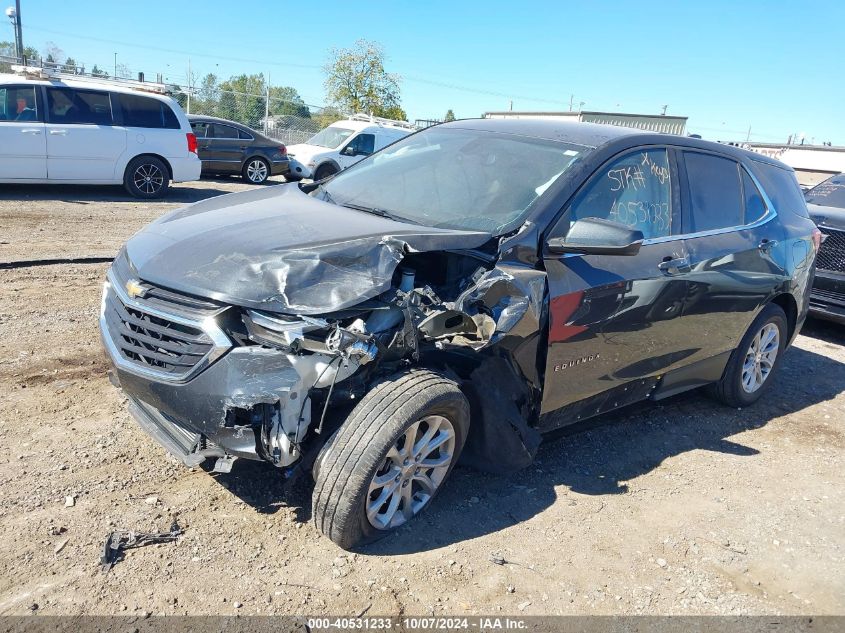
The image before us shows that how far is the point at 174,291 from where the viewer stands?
302cm

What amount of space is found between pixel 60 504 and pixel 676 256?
3.54 metres

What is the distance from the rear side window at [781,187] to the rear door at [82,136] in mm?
10135

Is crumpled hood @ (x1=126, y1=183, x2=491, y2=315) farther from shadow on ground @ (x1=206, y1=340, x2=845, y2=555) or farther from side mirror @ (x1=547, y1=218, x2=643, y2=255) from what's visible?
shadow on ground @ (x1=206, y1=340, x2=845, y2=555)

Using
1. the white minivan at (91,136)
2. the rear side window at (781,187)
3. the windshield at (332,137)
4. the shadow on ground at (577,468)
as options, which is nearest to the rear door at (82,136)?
the white minivan at (91,136)

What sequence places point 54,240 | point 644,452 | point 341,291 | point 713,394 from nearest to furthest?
point 341,291 → point 644,452 → point 713,394 → point 54,240

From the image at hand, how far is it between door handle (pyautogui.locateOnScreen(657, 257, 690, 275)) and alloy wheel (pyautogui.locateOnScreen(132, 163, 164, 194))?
34.1ft

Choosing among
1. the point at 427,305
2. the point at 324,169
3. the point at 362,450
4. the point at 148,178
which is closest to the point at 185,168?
the point at 148,178

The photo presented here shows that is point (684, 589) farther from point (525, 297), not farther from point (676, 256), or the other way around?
point (676, 256)

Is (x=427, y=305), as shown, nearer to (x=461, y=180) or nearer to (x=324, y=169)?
(x=461, y=180)

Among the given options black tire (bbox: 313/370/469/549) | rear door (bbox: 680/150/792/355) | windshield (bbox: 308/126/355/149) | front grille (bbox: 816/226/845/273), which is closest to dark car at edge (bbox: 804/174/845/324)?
front grille (bbox: 816/226/845/273)

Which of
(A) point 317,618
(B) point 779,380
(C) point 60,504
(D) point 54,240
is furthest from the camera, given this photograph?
(D) point 54,240

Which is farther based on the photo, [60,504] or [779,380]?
[779,380]

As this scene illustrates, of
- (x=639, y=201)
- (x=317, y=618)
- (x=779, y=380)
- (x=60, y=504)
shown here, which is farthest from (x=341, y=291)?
(x=779, y=380)

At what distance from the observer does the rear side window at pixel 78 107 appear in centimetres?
1086
